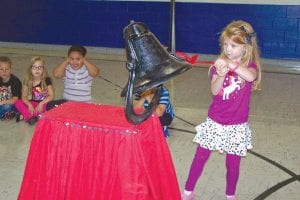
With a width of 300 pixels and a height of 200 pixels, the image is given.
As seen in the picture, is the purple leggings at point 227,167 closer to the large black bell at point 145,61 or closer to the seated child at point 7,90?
the large black bell at point 145,61

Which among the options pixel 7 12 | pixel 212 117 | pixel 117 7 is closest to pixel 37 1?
pixel 7 12

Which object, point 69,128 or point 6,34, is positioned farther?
point 6,34

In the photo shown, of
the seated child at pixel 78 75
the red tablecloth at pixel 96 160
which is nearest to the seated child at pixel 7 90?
the seated child at pixel 78 75

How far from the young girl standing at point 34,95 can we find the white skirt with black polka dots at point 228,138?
2053mm

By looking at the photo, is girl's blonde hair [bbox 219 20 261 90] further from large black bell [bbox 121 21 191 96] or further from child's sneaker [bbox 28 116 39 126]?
child's sneaker [bbox 28 116 39 126]

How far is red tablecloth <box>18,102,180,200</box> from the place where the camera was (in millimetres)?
2092

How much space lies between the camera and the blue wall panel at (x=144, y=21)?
6.46m

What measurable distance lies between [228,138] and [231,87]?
0.94ft

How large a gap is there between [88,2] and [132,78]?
5595 mm

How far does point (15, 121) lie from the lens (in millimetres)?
4258

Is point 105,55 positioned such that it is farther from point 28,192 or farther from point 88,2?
point 28,192

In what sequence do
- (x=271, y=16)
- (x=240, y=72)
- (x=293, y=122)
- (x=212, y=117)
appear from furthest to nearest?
(x=271, y=16), (x=293, y=122), (x=212, y=117), (x=240, y=72)

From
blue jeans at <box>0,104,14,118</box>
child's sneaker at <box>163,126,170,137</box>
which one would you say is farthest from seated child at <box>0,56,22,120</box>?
child's sneaker at <box>163,126,170,137</box>

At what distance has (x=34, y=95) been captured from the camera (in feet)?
14.0
